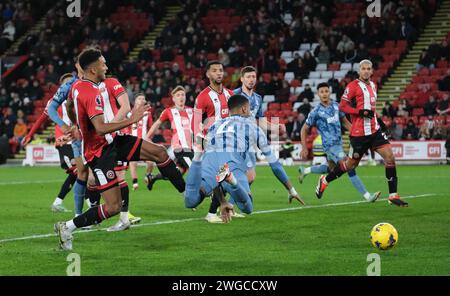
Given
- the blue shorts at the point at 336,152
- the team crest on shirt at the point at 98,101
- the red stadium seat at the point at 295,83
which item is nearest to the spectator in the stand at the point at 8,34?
the red stadium seat at the point at 295,83

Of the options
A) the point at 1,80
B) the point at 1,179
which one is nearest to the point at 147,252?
the point at 1,179

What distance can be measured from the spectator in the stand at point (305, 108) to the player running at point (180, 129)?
49.7 ft

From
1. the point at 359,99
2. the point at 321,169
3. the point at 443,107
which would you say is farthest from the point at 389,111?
the point at 359,99

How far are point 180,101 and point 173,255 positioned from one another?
915 cm

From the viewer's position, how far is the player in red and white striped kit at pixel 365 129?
15867mm

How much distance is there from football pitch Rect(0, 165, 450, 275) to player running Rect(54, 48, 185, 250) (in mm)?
386

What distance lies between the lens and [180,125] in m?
18.3

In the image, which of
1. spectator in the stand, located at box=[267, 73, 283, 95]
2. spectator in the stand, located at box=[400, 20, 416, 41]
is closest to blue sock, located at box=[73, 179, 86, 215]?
spectator in the stand, located at box=[267, 73, 283, 95]

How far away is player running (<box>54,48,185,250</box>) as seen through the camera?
988 cm

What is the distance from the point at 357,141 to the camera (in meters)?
16.2

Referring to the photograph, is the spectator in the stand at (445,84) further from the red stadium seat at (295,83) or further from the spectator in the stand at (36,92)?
the spectator in the stand at (36,92)

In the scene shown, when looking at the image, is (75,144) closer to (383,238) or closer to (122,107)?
(122,107)

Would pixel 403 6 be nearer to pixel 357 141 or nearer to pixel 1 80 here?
pixel 1 80

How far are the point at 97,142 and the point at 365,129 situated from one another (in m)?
6.99
